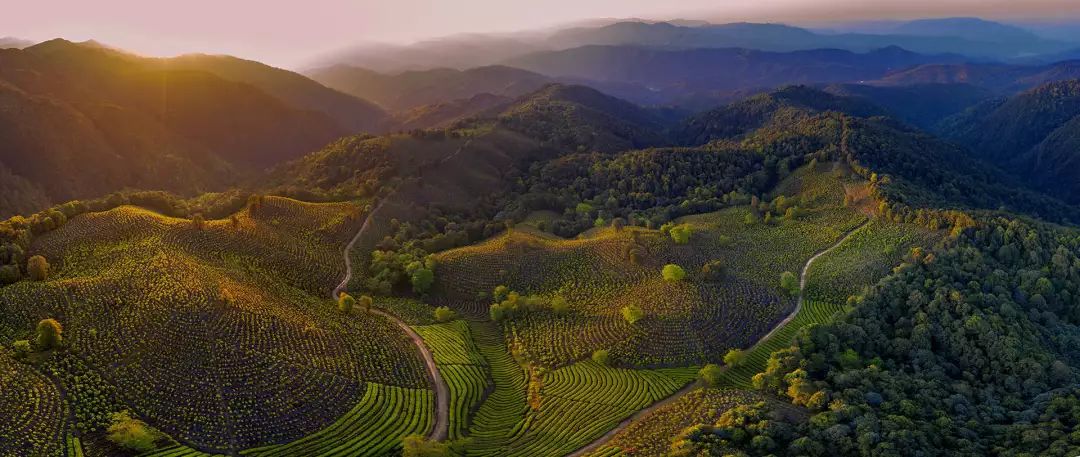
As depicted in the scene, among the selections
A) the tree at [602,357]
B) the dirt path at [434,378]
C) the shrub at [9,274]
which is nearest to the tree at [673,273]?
the tree at [602,357]

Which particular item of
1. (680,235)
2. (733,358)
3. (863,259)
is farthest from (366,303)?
(863,259)

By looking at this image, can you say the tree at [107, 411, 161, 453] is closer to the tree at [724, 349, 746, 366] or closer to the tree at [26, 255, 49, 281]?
the tree at [26, 255, 49, 281]

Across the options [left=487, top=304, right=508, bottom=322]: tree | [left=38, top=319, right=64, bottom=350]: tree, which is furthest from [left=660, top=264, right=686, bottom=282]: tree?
[left=38, top=319, right=64, bottom=350]: tree

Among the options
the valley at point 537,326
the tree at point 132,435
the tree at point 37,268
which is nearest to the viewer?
the tree at point 132,435

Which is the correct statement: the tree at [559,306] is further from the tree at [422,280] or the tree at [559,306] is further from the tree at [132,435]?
the tree at [132,435]

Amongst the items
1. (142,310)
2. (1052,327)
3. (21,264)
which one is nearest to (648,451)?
(142,310)

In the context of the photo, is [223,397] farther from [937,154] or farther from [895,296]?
[937,154]
